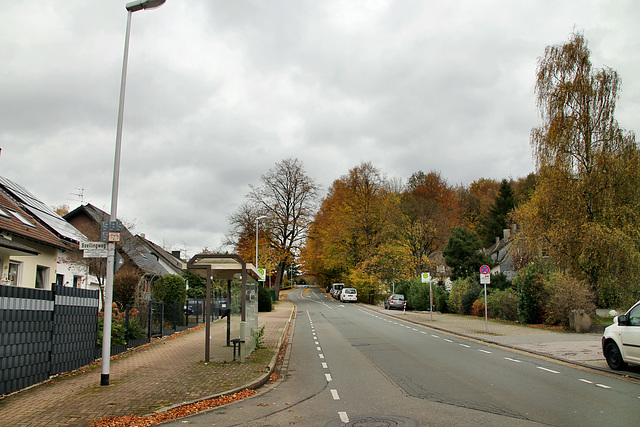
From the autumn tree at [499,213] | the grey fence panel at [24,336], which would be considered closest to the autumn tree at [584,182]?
the grey fence panel at [24,336]

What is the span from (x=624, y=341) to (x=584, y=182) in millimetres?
14653

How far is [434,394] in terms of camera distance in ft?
28.4

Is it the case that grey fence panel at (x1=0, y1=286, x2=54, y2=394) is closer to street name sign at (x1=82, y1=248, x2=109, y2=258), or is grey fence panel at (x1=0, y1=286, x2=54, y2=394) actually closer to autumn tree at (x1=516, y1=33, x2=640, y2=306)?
street name sign at (x1=82, y1=248, x2=109, y2=258)

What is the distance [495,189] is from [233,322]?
6464 cm

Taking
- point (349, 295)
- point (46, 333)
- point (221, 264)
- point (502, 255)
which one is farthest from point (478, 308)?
point (502, 255)

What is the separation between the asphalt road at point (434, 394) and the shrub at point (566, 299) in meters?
8.49

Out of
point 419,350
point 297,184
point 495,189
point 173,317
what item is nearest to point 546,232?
point 419,350

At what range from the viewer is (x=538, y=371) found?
11141mm

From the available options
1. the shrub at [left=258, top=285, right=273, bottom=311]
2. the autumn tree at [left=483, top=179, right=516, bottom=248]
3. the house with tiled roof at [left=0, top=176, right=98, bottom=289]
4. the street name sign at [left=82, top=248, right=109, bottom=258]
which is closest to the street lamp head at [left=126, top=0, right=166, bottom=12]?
the street name sign at [left=82, top=248, right=109, bottom=258]

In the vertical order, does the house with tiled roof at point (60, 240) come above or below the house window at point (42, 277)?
above

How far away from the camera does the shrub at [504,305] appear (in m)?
26.2

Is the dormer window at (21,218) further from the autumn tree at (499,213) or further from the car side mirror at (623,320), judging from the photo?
the autumn tree at (499,213)

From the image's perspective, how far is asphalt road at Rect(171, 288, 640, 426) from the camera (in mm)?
6984

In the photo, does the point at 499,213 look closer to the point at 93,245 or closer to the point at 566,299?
the point at 566,299
